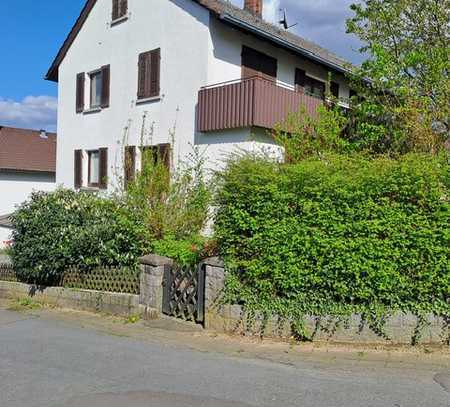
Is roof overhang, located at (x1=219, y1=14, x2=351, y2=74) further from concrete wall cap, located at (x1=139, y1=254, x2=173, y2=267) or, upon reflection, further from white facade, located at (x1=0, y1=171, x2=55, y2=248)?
white facade, located at (x1=0, y1=171, x2=55, y2=248)

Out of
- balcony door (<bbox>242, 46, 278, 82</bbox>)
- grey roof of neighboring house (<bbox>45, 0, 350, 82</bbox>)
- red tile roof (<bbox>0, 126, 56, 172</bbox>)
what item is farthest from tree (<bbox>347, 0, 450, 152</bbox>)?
red tile roof (<bbox>0, 126, 56, 172</bbox>)

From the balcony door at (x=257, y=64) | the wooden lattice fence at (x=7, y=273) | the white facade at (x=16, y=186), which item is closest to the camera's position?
the wooden lattice fence at (x=7, y=273)

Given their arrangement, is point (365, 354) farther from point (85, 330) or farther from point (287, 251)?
point (85, 330)

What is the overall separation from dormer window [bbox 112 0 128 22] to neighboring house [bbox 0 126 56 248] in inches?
503

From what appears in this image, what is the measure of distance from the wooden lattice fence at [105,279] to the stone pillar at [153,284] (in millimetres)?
541

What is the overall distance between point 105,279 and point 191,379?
4.94 meters

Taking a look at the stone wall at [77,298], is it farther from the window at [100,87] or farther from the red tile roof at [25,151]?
the red tile roof at [25,151]

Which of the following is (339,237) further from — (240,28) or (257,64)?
(257,64)

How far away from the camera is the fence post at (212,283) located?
744cm

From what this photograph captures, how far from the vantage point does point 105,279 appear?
32.3 ft

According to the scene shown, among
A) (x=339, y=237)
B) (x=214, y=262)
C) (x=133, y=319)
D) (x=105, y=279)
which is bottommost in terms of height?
(x=133, y=319)

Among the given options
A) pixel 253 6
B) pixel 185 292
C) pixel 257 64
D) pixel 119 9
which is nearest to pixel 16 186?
pixel 119 9

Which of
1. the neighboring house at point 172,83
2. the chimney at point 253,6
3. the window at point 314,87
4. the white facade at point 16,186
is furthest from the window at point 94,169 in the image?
the white facade at point 16,186

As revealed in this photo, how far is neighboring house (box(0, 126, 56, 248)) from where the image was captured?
28.6m
